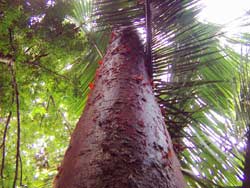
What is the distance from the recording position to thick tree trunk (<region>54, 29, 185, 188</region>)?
1180 mm

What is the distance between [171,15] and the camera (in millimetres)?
2754

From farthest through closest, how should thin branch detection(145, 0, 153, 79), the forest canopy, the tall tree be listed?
1. thin branch detection(145, 0, 153, 79)
2. the forest canopy
3. the tall tree

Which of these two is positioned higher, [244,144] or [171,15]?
[171,15]

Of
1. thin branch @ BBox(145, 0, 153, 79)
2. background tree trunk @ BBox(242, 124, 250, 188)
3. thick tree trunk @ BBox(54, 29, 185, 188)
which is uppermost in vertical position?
thin branch @ BBox(145, 0, 153, 79)

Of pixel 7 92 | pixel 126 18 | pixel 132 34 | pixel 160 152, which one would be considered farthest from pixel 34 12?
pixel 160 152

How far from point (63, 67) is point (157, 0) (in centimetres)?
212

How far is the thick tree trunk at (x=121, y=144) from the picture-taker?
118 cm

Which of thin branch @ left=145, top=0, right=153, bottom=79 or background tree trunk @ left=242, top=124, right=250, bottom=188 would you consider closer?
background tree trunk @ left=242, top=124, right=250, bottom=188

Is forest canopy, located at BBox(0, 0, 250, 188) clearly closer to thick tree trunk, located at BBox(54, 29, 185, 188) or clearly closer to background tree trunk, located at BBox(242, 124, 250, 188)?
background tree trunk, located at BBox(242, 124, 250, 188)

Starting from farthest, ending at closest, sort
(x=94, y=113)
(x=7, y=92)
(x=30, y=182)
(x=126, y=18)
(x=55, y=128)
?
(x=55, y=128)
(x=30, y=182)
(x=7, y=92)
(x=126, y=18)
(x=94, y=113)

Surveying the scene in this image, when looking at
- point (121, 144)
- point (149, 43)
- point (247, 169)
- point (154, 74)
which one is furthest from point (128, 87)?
point (154, 74)

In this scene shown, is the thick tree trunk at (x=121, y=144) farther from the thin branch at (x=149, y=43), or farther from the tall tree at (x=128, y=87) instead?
the thin branch at (x=149, y=43)

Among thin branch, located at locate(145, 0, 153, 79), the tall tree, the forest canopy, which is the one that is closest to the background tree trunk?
the forest canopy

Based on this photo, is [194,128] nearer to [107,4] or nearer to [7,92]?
[107,4]
